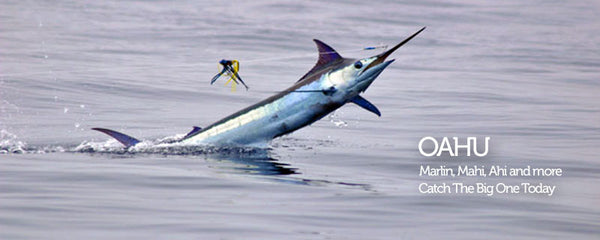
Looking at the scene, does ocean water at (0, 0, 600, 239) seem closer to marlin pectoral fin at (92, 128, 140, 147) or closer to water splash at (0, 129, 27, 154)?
water splash at (0, 129, 27, 154)

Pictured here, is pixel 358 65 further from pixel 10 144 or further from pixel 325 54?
pixel 10 144

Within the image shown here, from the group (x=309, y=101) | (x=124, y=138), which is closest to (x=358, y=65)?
(x=309, y=101)

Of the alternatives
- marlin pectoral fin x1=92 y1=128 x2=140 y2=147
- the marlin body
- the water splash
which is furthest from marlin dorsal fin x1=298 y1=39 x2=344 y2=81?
the water splash

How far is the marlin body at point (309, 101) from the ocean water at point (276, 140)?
1.36 ft

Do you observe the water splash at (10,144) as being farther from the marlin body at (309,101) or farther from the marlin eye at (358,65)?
the marlin eye at (358,65)

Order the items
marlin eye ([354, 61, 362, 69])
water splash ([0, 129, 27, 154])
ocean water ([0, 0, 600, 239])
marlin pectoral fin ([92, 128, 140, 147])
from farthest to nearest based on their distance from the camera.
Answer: water splash ([0, 129, 27, 154])
marlin pectoral fin ([92, 128, 140, 147])
marlin eye ([354, 61, 362, 69])
ocean water ([0, 0, 600, 239])

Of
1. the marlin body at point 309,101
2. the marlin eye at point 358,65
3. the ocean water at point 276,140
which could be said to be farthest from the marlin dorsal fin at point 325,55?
the ocean water at point 276,140

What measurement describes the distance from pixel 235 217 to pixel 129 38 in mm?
25092

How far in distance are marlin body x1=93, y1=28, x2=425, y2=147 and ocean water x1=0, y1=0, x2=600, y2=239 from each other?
16.4 inches

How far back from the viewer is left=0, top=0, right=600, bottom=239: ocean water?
28.9 feet

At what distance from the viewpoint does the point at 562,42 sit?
38.4 meters

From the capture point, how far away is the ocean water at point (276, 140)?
8.80 metres

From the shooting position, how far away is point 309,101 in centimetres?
1060

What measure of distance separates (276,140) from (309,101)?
3.55 meters
